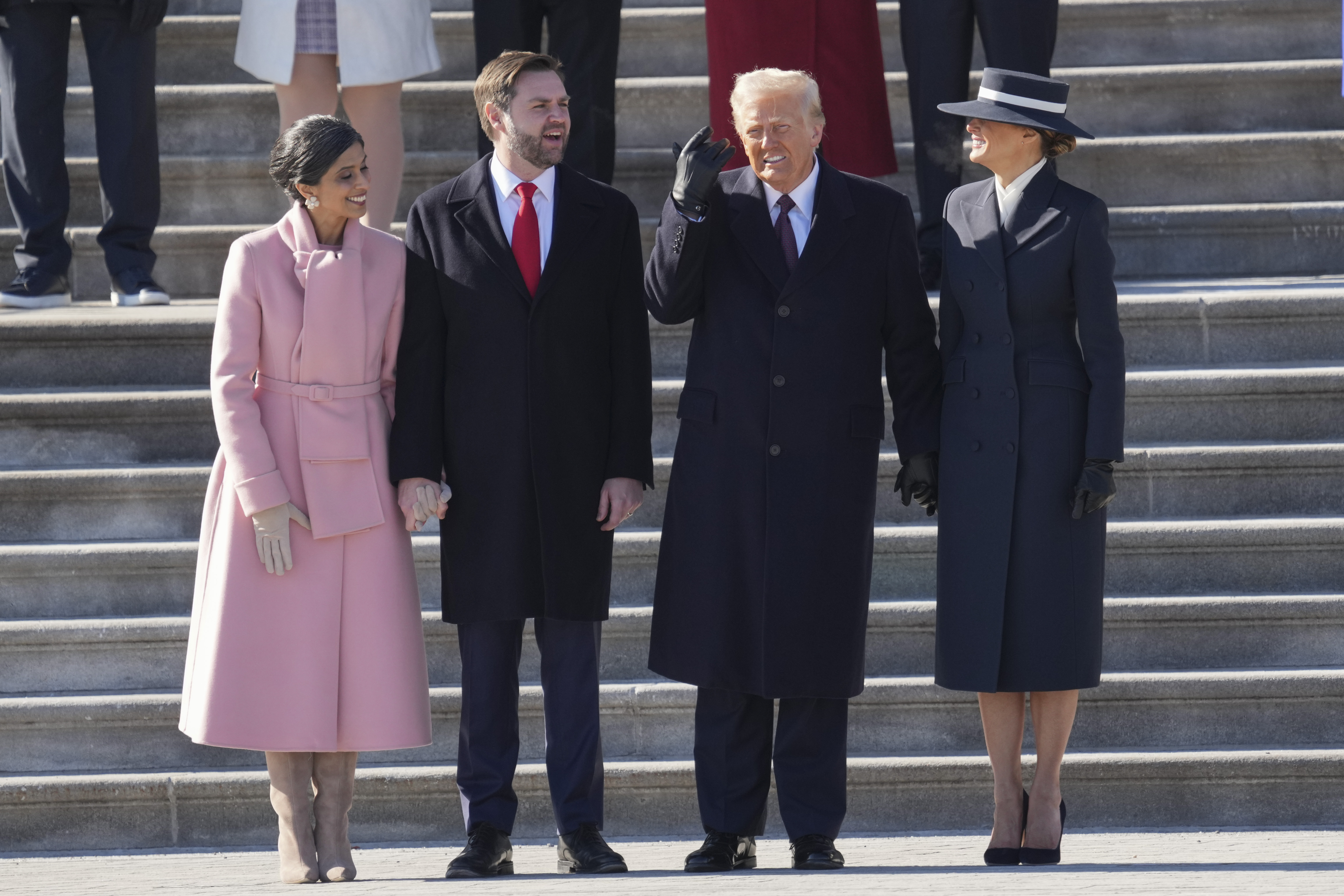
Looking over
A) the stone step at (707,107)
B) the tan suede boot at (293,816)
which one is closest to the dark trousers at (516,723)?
the tan suede boot at (293,816)

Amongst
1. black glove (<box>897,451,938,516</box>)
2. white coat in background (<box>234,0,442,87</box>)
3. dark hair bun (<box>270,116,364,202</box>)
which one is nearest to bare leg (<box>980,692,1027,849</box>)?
black glove (<box>897,451,938,516</box>)

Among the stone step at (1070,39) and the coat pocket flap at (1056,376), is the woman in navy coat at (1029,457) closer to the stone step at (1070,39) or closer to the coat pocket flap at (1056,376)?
the coat pocket flap at (1056,376)

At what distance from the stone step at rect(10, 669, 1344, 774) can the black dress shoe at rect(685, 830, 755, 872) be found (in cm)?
74

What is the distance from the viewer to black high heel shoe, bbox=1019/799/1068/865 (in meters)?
4.12

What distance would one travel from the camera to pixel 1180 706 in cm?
488

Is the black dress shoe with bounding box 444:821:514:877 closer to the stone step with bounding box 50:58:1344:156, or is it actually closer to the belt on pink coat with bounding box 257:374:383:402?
the belt on pink coat with bounding box 257:374:383:402

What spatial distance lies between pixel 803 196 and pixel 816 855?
1536 millimetres

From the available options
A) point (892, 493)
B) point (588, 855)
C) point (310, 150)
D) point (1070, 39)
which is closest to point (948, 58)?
point (1070, 39)

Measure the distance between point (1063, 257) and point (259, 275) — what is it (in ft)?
6.03

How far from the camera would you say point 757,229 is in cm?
423

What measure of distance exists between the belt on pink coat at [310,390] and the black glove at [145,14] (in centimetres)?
251

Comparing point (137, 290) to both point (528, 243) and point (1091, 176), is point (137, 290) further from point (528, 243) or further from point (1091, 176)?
point (1091, 176)

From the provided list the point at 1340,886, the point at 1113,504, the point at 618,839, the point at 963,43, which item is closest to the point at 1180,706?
the point at 1113,504

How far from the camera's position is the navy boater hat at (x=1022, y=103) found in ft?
13.6
